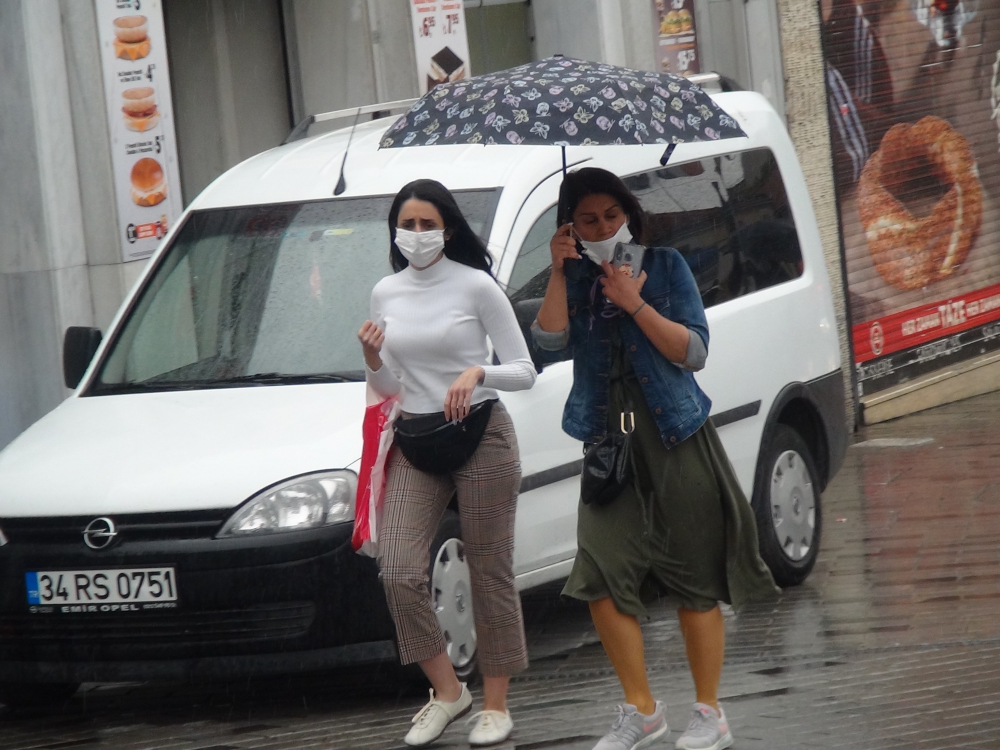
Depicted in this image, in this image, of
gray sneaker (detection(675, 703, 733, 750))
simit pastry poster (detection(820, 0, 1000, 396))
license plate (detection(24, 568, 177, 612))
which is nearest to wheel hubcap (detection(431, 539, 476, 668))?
license plate (detection(24, 568, 177, 612))

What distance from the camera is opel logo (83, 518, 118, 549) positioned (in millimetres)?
5676

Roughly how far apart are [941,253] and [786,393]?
6441mm

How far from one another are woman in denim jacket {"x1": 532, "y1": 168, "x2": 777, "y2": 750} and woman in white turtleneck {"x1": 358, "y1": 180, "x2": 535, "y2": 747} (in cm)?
35

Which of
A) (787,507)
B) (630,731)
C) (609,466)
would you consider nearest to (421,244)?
(609,466)

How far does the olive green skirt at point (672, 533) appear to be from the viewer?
195 inches

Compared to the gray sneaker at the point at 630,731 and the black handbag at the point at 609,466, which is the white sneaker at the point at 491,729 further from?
the black handbag at the point at 609,466

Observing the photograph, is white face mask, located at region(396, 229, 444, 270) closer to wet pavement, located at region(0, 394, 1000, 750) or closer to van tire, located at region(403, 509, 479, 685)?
van tire, located at region(403, 509, 479, 685)

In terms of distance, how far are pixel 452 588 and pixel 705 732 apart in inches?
50.0

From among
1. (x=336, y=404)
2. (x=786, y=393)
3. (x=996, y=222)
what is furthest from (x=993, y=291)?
(x=336, y=404)

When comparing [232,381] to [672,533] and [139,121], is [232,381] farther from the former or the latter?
[139,121]

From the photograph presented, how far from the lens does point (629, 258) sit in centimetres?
489

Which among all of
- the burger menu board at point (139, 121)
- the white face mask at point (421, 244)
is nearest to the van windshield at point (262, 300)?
the white face mask at point (421, 244)

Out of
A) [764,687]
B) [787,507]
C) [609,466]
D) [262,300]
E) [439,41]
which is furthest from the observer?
[439,41]

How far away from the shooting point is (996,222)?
560 inches
